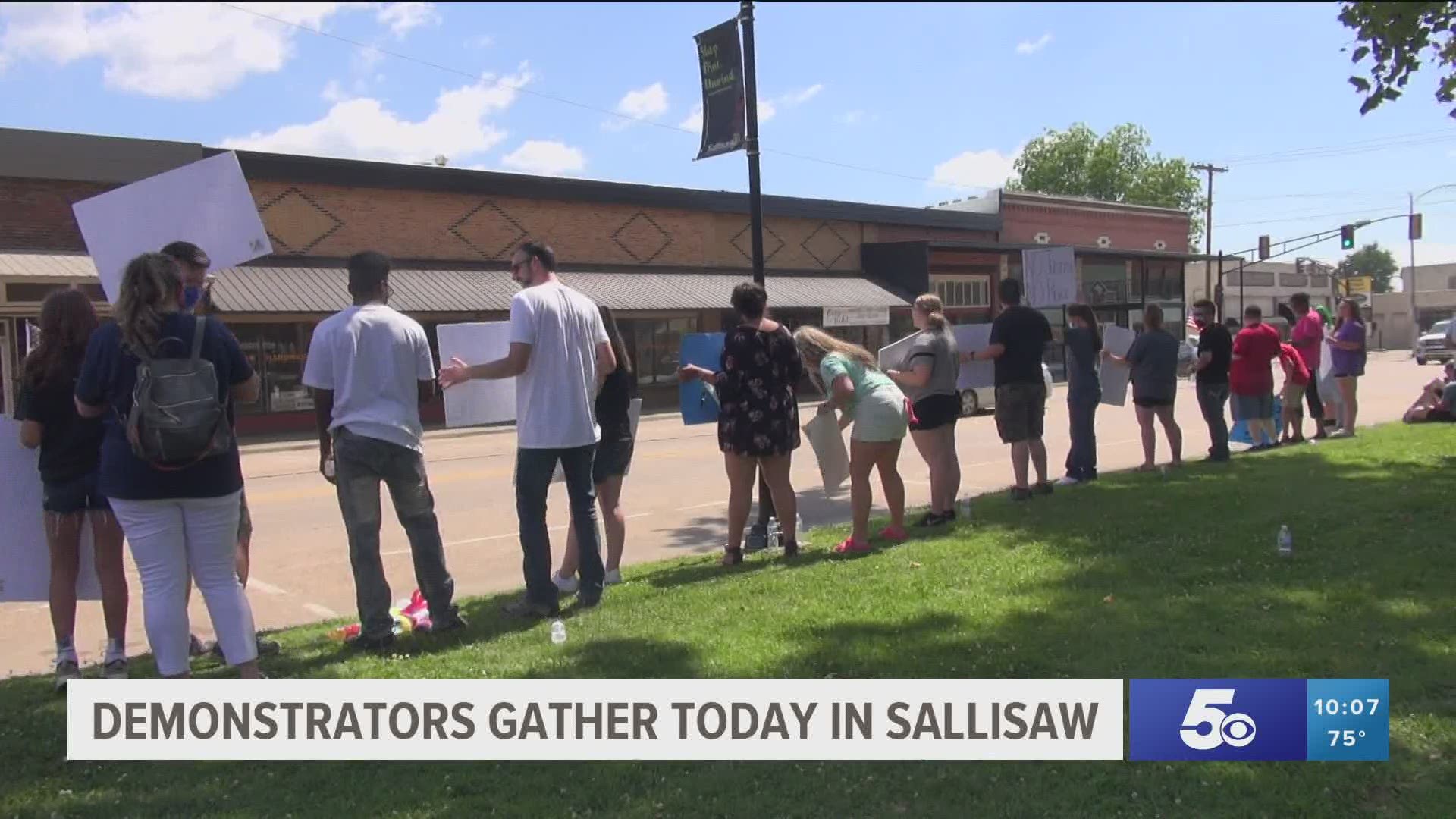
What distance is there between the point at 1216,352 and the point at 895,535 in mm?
5534

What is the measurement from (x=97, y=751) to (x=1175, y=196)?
8479 cm

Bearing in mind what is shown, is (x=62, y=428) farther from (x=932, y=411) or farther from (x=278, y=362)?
(x=278, y=362)

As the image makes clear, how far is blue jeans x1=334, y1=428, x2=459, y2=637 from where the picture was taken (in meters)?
5.16

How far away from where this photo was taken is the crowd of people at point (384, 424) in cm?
441

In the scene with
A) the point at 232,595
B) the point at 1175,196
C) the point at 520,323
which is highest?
the point at 1175,196

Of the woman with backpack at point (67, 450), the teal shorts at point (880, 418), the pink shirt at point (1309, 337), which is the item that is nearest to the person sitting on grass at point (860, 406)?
the teal shorts at point (880, 418)

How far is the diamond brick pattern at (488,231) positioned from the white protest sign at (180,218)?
73.4 feet

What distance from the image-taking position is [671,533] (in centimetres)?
1018

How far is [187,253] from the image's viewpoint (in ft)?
16.5

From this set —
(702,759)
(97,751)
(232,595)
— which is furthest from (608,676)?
(97,751)

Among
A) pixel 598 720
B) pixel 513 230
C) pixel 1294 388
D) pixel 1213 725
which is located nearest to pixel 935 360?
pixel 1213 725

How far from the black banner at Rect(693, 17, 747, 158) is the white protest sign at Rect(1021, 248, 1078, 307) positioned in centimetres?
383

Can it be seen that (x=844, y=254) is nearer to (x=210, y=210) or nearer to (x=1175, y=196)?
(x=210, y=210)

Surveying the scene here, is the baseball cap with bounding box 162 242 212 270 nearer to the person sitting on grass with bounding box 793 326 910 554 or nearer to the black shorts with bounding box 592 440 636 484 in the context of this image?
the black shorts with bounding box 592 440 636 484
